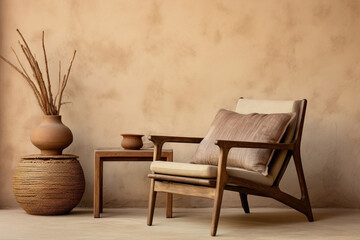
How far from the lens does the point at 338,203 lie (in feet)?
18.0

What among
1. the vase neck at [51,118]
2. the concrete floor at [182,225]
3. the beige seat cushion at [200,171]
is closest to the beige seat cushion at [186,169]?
the beige seat cushion at [200,171]

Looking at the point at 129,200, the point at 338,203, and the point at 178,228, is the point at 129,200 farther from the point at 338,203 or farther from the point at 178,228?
the point at 338,203

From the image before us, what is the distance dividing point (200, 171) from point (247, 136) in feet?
2.03

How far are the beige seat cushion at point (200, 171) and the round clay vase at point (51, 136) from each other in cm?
106

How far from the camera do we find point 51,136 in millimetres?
4875

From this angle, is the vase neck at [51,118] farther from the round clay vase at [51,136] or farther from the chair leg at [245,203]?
the chair leg at [245,203]

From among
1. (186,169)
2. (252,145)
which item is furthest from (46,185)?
(252,145)

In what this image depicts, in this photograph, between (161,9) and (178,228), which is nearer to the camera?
(178,228)

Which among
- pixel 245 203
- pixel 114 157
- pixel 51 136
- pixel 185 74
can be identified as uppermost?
pixel 185 74

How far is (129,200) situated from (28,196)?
1019 millimetres

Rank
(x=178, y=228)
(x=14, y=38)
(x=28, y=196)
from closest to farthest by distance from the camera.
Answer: (x=178, y=228) < (x=28, y=196) < (x=14, y=38)

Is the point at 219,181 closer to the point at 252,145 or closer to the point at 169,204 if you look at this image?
the point at 252,145

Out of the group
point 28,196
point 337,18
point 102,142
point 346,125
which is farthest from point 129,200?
point 337,18

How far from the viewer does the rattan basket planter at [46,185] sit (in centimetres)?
474
